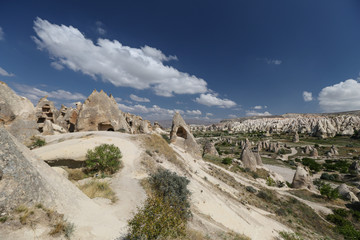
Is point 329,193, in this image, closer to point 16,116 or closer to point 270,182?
point 270,182

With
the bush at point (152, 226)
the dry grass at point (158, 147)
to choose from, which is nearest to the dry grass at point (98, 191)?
the bush at point (152, 226)

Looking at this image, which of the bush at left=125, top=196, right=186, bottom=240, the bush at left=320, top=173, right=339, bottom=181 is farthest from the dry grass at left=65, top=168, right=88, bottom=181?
the bush at left=320, top=173, right=339, bottom=181

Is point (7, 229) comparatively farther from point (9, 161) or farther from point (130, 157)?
point (130, 157)

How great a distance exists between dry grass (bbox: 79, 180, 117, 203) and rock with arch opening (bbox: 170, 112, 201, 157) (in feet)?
48.7

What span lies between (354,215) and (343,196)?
5.21 meters

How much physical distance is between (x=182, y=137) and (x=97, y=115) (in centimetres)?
1101

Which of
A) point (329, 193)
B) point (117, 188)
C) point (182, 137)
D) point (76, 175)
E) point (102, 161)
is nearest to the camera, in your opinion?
point (117, 188)

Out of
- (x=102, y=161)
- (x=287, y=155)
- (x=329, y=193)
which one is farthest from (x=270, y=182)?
(x=287, y=155)

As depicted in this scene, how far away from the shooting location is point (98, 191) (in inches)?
258

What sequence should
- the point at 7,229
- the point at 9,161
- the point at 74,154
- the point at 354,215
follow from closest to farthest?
the point at 7,229 → the point at 9,161 → the point at 74,154 → the point at 354,215

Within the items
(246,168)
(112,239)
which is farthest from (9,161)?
(246,168)

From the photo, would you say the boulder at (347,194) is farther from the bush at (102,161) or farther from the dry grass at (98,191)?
the dry grass at (98,191)

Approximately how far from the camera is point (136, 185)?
26.7 ft

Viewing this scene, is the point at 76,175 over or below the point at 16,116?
below
